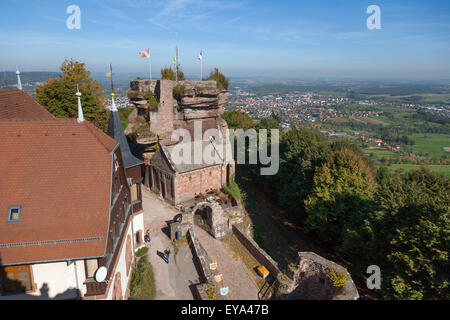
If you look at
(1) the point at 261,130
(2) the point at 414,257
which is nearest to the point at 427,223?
(2) the point at 414,257

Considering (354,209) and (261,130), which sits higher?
(261,130)

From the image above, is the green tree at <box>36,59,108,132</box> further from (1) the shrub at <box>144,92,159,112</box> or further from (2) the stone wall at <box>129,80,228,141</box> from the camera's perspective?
(1) the shrub at <box>144,92,159,112</box>

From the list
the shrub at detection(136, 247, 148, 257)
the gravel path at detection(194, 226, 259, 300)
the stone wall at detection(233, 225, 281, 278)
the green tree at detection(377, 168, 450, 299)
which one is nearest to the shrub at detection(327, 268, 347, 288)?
the green tree at detection(377, 168, 450, 299)

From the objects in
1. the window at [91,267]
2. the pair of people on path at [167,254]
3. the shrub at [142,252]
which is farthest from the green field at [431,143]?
the window at [91,267]

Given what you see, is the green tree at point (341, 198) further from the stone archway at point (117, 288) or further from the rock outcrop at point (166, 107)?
the stone archway at point (117, 288)
